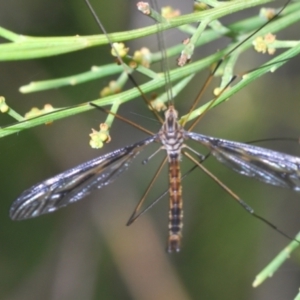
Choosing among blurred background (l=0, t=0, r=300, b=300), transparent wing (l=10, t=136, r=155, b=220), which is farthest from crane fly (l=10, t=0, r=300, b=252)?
blurred background (l=0, t=0, r=300, b=300)

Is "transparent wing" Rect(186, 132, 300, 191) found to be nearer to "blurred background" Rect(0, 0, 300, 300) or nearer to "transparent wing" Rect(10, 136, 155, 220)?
"transparent wing" Rect(10, 136, 155, 220)

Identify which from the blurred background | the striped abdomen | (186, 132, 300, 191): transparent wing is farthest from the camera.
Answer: the blurred background

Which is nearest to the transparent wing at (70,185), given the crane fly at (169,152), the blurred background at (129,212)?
the crane fly at (169,152)

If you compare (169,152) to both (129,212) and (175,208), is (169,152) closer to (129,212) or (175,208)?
(175,208)

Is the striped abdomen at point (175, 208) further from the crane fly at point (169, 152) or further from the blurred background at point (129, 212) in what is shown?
the blurred background at point (129, 212)

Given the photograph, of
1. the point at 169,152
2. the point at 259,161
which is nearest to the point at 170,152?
the point at 169,152

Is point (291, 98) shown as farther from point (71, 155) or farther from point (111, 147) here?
point (71, 155)

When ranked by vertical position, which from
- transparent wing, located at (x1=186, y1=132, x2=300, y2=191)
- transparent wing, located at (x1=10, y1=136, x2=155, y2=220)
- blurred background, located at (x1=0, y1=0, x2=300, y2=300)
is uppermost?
blurred background, located at (x1=0, y1=0, x2=300, y2=300)
